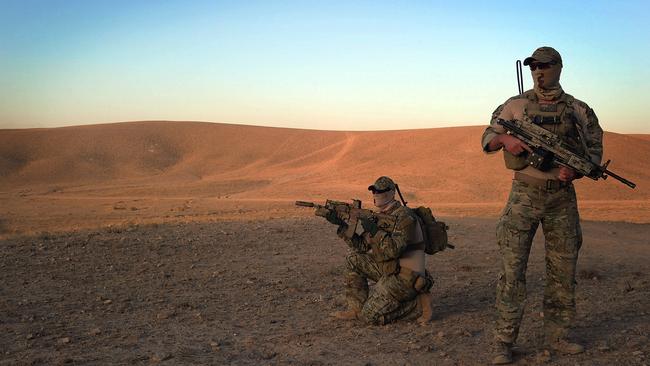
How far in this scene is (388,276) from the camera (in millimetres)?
6176

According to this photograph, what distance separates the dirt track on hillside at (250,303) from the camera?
5207 mm

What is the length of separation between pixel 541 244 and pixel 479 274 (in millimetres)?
3485

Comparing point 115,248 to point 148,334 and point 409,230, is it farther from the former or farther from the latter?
point 409,230

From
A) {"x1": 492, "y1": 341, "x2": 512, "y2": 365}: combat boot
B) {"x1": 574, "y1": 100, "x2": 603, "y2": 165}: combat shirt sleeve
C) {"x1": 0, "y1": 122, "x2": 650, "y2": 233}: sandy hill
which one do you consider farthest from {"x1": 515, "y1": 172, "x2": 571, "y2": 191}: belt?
{"x1": 0, "y1": 122, "x2": 650, "y2": 233}: sandy hill

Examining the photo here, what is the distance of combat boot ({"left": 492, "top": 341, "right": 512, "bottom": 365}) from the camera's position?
4797 millimetres

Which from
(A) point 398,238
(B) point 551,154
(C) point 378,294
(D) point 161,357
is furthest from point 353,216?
(D) point 161,357

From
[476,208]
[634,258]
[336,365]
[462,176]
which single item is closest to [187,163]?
[462,176]

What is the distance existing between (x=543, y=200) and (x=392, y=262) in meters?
1.78

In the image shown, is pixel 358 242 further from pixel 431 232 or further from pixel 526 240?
pixel 526 240

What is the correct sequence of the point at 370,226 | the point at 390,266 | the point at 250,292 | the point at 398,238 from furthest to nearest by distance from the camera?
the point at 250,292
the point at 390,266
the point at 370,226
the point at 398,238

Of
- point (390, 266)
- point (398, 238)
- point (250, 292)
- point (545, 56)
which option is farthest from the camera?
point (250, 292)

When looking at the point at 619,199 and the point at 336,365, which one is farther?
the point at 619,199

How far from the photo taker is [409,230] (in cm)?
588

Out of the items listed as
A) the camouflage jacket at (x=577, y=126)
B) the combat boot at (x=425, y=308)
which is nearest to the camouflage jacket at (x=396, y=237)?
the combat boot at (x=425, y=308)
